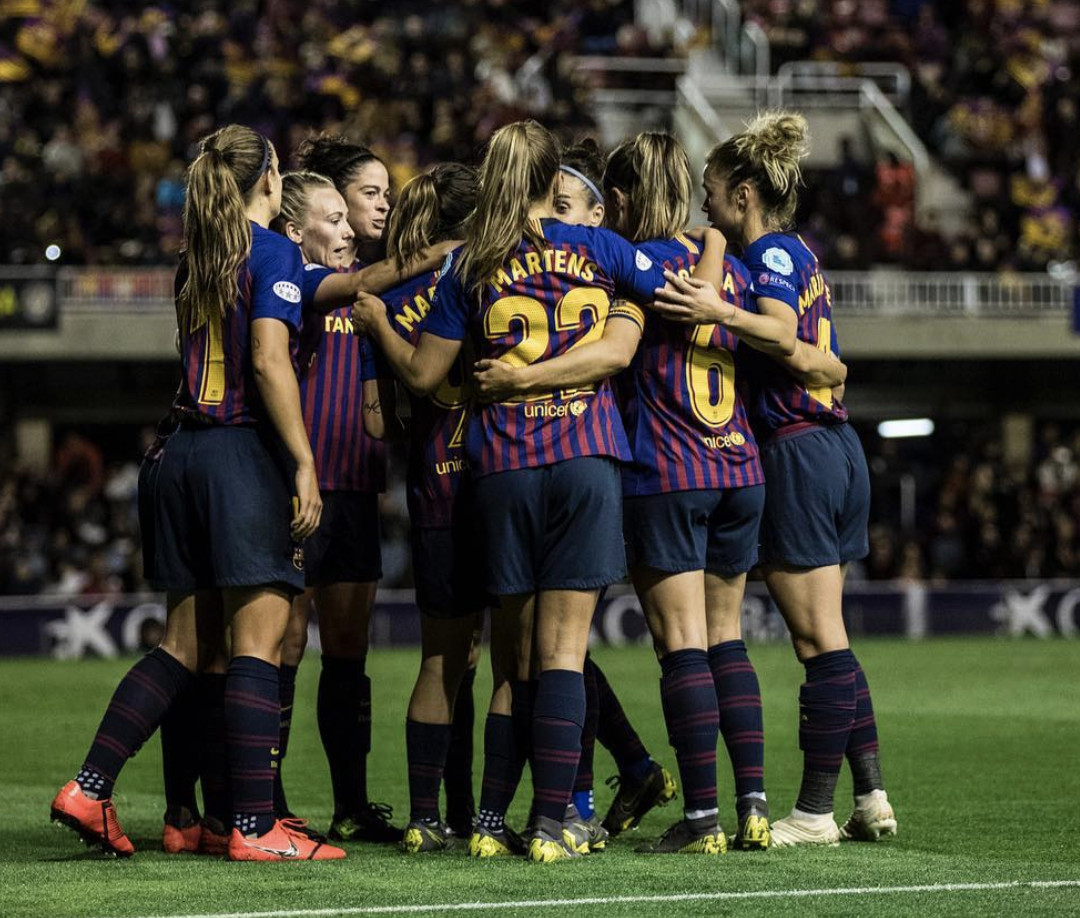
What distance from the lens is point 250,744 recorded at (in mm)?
5883

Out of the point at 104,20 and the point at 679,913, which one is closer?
the point at 679,913

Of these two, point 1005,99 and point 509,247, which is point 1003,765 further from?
point 1005,99

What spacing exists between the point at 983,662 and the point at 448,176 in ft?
36.2

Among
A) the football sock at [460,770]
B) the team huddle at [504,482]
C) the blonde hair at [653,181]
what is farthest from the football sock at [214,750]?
the blonde hair at [653,181]

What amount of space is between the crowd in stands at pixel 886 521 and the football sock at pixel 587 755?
45.5 ft

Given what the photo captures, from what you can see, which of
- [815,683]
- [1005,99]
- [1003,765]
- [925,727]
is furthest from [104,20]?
[815,683]

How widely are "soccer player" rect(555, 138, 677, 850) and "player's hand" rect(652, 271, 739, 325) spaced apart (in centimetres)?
46

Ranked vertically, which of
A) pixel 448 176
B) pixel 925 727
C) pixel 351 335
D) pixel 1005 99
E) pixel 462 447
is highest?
pixel 1005 99

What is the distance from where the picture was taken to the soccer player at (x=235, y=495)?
5883mm

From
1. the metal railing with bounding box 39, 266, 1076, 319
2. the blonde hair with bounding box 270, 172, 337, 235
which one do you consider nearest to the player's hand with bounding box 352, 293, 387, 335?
the blonde hair with bounding box 270, 172, 337, 235

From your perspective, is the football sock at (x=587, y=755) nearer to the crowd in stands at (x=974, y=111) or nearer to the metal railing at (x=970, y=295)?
the metal railing at (x=970, y=295)

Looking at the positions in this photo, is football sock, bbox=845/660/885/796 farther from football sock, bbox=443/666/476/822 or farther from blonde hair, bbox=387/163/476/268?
blonde hair, bbox=387/163/476/268

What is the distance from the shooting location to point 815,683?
21.1 ft

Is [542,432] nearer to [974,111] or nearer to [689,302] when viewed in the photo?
[689,302]
